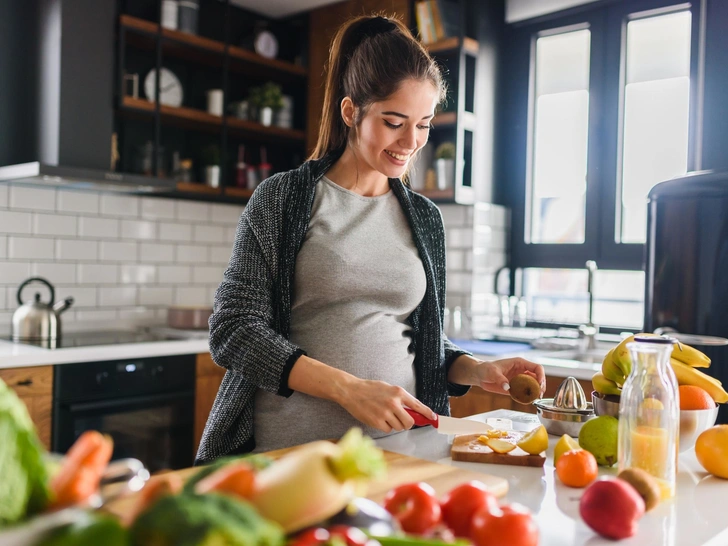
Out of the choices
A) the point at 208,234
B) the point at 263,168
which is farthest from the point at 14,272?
the point at 263,168

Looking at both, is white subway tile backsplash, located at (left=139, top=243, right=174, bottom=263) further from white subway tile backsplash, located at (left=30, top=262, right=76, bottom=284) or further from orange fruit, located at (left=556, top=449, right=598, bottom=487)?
orange fruit, located at (left=556, top=449, right=598, bottom=487)

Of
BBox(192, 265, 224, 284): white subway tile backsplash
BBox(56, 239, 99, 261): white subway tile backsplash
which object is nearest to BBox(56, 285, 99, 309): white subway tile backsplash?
BBox(56, 239, 99, 261): white subway tile backsplash

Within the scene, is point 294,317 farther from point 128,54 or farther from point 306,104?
point 306,104

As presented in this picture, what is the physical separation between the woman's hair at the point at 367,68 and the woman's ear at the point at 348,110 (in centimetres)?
1

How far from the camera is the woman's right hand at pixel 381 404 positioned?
1194 mm

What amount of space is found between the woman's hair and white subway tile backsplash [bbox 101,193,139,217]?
1999 millimetres

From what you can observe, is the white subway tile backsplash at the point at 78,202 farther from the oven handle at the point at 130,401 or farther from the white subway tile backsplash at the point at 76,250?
the oven handle at the point at 130,401

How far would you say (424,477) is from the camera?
3.59 feet

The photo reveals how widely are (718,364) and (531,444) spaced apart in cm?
120

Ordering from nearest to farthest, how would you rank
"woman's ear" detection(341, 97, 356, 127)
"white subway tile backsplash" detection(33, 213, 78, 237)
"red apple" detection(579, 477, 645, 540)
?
"red apple" detection(579, 477, 645, 540) → "woman's ear" detection(341, 97, 356, 127) → "white subway tile backsplash" detection(33, 213, 78, 237)

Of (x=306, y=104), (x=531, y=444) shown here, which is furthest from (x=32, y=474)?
(x=306, y=104)

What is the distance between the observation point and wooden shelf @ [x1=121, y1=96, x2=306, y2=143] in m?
3.27

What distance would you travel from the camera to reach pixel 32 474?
57cm

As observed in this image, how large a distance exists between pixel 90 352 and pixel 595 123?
2528mm
